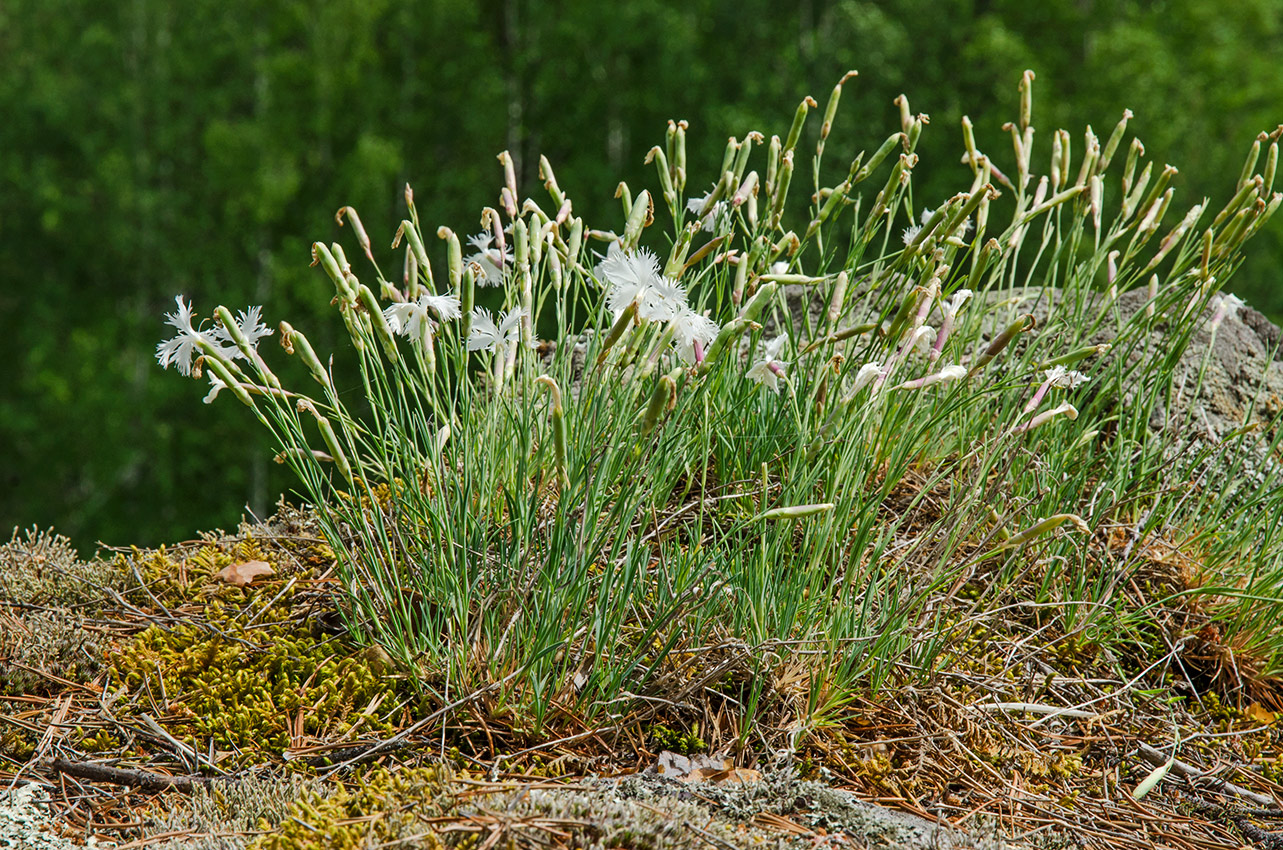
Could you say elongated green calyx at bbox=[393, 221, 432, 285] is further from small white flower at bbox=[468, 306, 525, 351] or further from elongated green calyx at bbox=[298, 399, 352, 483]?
elongated green calyx at bbox=[298, 399, 352, 483]

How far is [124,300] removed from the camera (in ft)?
46.9

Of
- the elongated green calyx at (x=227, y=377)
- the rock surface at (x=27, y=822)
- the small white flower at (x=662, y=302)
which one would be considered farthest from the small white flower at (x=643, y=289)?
the rock surface at (x=27, y=822)

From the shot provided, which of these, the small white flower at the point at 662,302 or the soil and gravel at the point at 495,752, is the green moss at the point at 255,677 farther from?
the small white flower at the point at 662,302

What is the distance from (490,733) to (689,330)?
0.81 meters

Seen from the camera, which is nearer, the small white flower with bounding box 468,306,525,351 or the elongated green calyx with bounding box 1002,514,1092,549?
the elongated green calyx with bounding box 1002,514,1092,549

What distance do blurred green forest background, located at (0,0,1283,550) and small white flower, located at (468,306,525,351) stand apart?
412 inches

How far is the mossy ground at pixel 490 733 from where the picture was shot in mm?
1515

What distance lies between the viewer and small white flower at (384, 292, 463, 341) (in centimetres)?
179

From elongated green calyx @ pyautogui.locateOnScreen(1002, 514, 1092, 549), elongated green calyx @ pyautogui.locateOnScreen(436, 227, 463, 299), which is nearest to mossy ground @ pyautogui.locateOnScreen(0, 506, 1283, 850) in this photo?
elongated green calyx @ pyautogui.locateOnScreen(1002, 514, 1092, 549)

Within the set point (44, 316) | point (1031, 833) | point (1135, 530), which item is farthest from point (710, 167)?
point (1031, 833)

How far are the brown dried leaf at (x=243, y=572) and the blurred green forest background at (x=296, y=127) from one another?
1009 cm

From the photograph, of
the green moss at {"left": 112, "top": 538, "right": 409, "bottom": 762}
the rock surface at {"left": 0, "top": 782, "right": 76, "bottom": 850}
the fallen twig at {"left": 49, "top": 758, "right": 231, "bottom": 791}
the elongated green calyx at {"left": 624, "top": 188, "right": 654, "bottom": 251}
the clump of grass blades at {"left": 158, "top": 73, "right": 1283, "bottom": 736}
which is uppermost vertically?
the elongated green calyx at {"left": 624, "top": 188, "right": 654, "bottom": 251}

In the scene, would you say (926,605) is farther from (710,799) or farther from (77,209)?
(77,209)

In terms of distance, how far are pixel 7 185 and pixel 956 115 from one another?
12.6m
